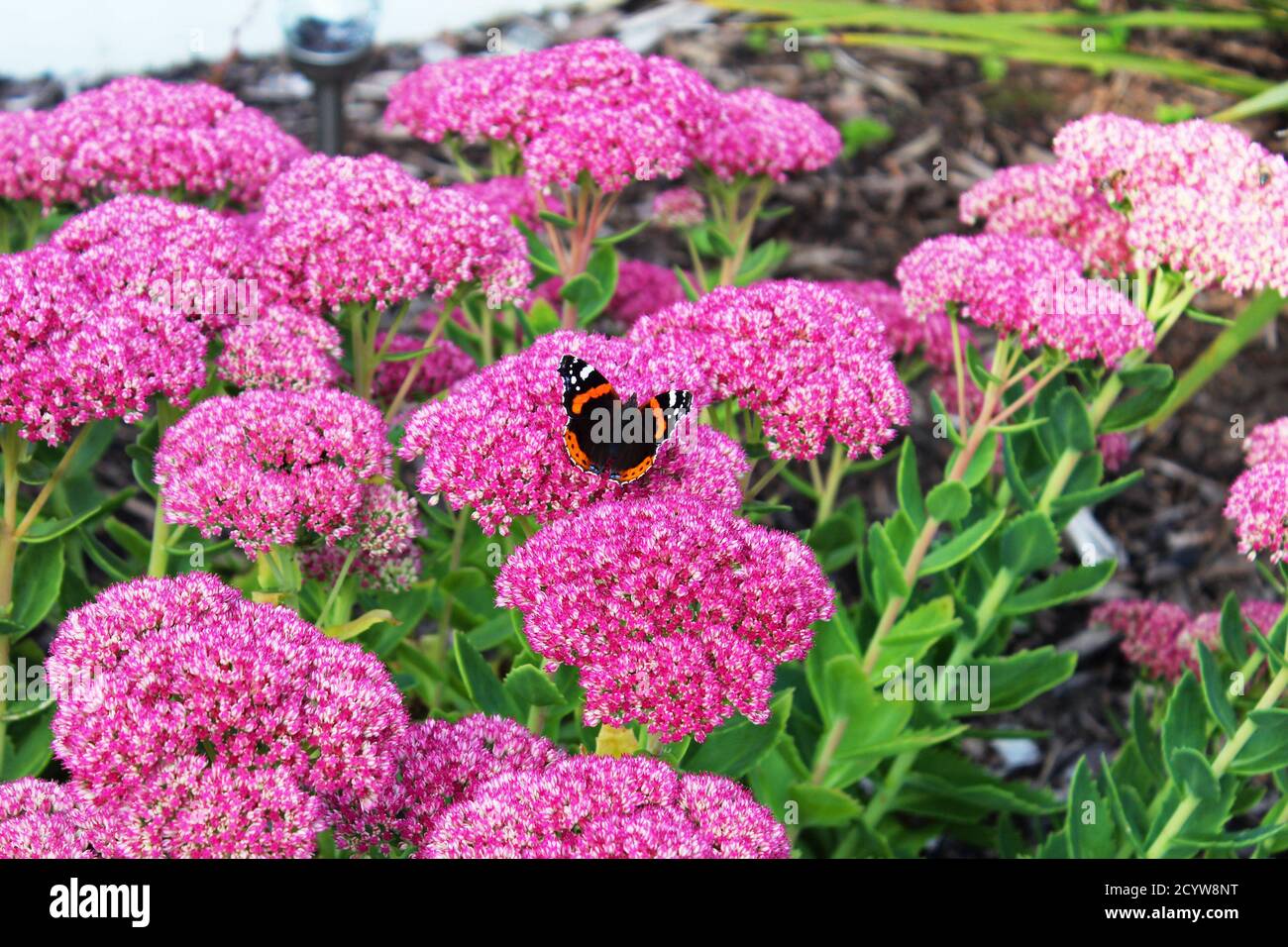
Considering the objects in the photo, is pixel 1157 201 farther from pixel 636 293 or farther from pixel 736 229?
pixel 636 293

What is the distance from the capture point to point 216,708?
5.90 feet

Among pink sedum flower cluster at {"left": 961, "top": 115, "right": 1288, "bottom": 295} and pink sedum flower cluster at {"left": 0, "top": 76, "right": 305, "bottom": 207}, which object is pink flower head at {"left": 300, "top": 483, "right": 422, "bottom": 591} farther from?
pink sedum flower cluster at {"left": 961, "top": 115, "right": 1288, "bottom": 295}

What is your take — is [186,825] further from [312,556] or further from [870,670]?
[870,670]

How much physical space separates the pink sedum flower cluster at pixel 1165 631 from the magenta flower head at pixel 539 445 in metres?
1.66

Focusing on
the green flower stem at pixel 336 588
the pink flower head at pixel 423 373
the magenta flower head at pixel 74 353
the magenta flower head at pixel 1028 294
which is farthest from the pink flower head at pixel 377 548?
the magenta flower head at pixel 1028 294

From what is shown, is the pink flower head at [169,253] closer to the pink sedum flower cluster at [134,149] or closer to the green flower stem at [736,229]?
the pink sedum flower cluster at [134,149]

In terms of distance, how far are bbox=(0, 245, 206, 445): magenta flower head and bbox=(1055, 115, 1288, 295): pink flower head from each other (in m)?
2.02

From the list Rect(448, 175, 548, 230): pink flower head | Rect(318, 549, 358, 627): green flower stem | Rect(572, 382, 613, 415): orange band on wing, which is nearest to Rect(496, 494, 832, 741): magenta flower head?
Rect(572, 382, 613, 415): orange band on wing

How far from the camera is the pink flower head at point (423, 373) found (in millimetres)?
3074

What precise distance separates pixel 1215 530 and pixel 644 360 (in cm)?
321

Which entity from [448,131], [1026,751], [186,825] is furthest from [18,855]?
[1026,751]

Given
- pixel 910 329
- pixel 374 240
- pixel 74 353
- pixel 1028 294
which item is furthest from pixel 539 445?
pixel 910 329

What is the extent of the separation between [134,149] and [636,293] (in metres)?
1.32

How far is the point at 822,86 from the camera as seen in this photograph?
614 cm
